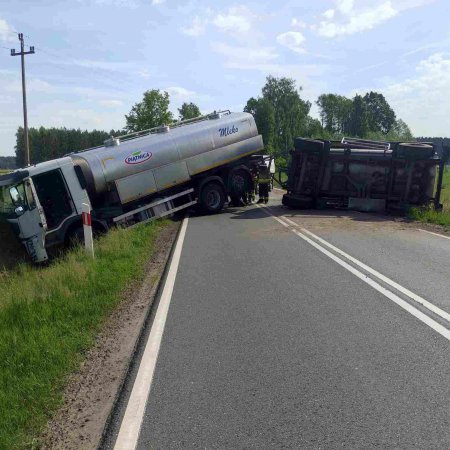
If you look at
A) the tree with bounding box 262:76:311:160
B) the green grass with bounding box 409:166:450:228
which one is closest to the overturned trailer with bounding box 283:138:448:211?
the green grass with bounding box 409:166:450:228

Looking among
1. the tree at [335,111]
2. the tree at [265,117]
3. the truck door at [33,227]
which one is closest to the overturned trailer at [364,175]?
the truck door at [33,227]

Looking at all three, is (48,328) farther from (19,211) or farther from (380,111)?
(380,111)

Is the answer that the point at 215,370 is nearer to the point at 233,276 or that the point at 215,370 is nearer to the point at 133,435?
the point at 133,435

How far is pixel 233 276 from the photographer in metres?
7.99

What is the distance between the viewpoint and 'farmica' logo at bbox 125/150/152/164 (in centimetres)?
1498

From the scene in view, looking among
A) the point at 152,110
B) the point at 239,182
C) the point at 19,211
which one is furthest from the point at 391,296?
the point at 152,110

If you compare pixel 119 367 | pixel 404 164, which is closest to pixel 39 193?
pixel 119 367

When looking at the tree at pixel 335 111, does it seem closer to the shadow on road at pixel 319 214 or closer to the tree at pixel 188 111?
the tree at pixel 188 111

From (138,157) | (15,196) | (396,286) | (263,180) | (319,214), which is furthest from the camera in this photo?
(263,180)

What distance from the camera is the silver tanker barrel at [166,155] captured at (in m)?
14.3

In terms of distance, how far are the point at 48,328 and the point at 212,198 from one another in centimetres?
1282

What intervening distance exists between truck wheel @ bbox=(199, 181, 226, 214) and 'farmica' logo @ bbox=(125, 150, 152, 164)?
272cm

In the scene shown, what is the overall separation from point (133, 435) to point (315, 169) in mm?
15545

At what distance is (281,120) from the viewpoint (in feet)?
267
